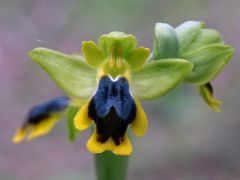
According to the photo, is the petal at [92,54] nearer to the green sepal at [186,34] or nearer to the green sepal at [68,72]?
the green sepal at [68,72]

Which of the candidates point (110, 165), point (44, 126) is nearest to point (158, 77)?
point (110, 165)

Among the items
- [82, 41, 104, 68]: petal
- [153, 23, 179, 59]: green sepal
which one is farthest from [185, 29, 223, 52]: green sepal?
[82, 41, 104, 68]: petal

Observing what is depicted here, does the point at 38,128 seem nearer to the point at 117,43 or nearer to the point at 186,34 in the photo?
the point at 117,43

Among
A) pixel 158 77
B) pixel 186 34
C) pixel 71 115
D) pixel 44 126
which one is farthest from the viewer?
pixel 44 126

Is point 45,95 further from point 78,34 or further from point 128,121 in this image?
point 128,121

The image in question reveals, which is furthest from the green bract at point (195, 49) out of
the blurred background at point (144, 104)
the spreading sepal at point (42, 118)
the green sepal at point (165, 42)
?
the blurred background at point (144, 104)

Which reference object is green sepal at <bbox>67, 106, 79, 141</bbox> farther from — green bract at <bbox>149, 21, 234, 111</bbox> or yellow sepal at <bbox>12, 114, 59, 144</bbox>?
green bract at <bbox>149, 21, 234, 111</bbox>
